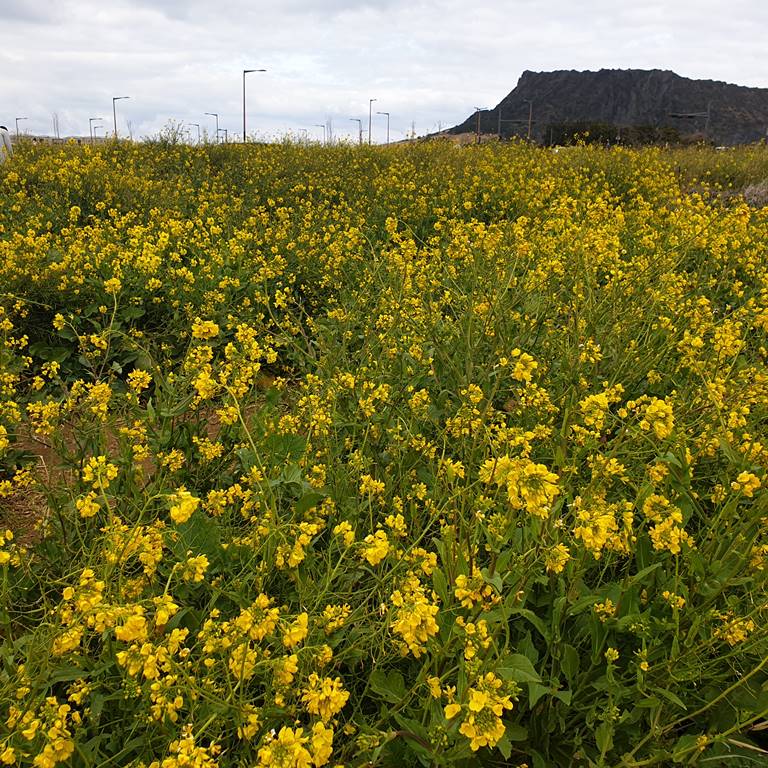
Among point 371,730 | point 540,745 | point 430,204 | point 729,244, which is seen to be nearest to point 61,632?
point 371,730

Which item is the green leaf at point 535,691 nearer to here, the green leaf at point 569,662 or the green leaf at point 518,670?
the green leaf at point 518,670

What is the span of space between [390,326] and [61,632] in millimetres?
2296

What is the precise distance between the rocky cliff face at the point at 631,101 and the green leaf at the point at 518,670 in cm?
7272

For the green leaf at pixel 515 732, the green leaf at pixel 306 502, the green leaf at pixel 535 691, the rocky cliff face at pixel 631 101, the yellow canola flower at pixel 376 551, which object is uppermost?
the rocky cliff face at pixel 631 101

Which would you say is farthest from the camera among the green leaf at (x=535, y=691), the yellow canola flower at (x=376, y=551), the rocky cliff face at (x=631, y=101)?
the rocky cliff face at (x=631, y=101)

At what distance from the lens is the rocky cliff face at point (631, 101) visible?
69.3 metres

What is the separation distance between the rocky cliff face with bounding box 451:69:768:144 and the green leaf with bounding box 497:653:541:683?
2863 inches

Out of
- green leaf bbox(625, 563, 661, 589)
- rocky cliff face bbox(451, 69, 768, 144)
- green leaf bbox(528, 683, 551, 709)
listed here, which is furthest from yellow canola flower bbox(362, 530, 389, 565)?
rocky cliff face bbox(451, 69, 768, 144)

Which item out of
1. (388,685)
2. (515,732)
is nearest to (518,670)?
(515,732)

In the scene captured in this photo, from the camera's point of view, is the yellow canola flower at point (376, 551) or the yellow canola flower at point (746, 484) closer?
the yellow canola flower at point (376, 551)

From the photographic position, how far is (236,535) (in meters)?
2.16

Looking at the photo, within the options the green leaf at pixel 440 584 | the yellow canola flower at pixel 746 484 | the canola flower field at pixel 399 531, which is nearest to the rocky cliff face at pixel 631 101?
the canola flower field at pixel 399 531

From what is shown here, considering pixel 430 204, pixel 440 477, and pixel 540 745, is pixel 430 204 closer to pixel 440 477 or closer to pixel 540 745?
pixel 440 477

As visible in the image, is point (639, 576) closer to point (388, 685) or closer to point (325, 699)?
point (388, 685)
